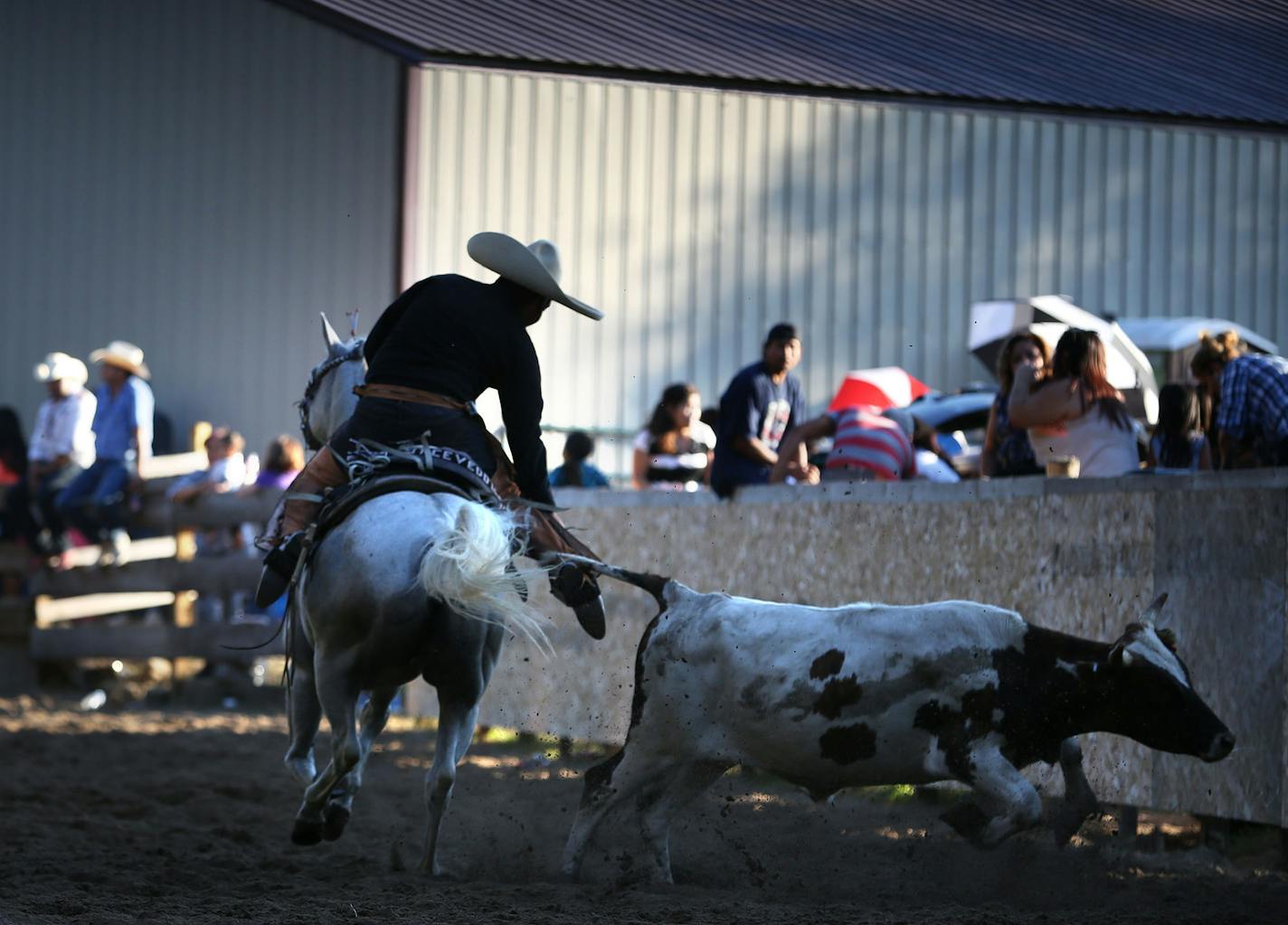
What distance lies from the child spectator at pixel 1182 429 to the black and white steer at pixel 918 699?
3.03 m

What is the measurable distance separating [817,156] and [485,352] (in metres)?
9.76

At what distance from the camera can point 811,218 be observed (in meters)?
15.8

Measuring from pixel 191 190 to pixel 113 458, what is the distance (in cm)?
367

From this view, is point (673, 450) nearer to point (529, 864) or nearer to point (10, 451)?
point (529, 864)

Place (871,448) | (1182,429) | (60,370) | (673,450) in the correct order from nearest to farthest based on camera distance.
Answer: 1. (1182,429)
2. (871,448)
3. (673,450)
4. (60,370)

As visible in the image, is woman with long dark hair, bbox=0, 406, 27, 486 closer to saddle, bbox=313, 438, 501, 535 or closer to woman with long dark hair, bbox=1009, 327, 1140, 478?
woman with long dark hair, bbox=1009, 327, 1140, 478

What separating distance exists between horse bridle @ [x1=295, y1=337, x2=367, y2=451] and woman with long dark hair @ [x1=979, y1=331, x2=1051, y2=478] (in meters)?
3.12

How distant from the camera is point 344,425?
6586 millimetres

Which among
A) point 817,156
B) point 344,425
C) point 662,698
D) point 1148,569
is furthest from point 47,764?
point 817,156

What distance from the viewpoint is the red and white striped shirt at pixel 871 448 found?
9.03m

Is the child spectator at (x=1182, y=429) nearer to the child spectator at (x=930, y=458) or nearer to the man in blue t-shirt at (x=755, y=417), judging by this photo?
the child spectator at (x=930, y=458)

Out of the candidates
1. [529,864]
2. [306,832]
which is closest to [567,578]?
[529,864]

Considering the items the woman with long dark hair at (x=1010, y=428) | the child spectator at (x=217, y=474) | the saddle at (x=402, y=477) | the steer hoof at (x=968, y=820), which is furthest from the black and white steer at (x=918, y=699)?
the child spectator at (x=217, y=474)

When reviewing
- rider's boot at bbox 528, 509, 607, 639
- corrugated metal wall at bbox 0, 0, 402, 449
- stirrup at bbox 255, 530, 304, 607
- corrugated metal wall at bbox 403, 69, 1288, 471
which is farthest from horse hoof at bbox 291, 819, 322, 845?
corrugated metal wall at bbox 0, 0, 402, 449
